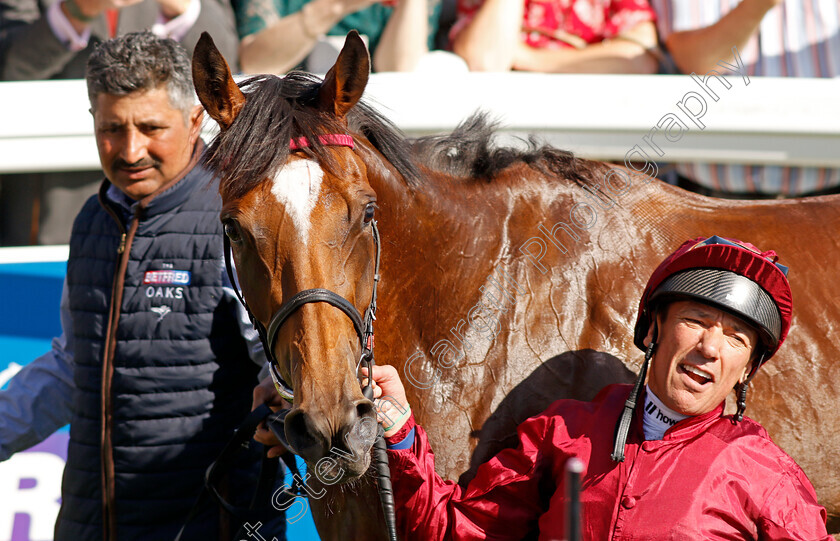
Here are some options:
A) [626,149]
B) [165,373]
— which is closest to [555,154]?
[626,149]

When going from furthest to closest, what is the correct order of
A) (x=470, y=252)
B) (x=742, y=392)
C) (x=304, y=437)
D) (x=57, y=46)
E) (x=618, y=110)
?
(x=57, y=46) → (x=618, y=110) → (x=470, y=252) → (x=742, y=392) → (x=304, y=437)

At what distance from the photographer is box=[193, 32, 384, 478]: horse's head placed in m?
1.75

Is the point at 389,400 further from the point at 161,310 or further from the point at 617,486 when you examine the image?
the point at 161,310

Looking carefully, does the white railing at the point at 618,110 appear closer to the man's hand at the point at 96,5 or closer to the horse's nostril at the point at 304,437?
the man's hand at the point at 96,5

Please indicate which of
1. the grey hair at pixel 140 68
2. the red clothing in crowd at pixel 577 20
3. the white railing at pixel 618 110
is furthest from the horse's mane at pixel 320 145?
the red clothing in crowd at pixel 577 20

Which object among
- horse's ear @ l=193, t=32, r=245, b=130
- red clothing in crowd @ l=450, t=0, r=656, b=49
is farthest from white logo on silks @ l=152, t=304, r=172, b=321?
red clothing in crowd @ l=450, t=0, r=656, b=49

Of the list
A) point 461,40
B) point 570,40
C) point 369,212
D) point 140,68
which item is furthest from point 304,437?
point 570,40

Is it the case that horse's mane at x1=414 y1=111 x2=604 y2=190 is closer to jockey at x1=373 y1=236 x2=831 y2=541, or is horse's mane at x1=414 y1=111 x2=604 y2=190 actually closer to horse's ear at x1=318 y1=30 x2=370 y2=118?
horse's ear at x1=318 y1=30 x2=370 y2=118

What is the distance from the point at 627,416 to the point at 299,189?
997 mm

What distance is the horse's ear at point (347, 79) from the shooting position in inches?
79.4

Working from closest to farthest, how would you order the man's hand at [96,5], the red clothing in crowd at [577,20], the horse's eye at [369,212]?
the horse's eye at [369,212]
the man's hand at [96,5]
the red clothing in crowd at [577,20]

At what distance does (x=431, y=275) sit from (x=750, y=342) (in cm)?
92

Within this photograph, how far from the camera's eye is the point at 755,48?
412 cm

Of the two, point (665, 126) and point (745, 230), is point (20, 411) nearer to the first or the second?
point (745, 230)
